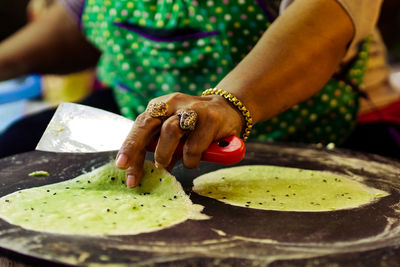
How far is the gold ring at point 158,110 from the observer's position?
2.71 feet

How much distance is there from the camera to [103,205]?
30.7 inches

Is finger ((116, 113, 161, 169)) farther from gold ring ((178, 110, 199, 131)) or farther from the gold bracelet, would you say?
the gold bracelet

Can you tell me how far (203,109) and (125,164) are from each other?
7.0 inches

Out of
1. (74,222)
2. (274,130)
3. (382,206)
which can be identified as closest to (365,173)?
(382,206)

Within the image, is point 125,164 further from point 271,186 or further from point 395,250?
point 395,250

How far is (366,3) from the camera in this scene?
3.62ft

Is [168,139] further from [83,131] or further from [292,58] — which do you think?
[292,58]

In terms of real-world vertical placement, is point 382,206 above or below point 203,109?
below

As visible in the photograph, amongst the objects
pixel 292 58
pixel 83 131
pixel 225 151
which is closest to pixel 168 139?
pixel 225 151

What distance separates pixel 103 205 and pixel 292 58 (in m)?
0.55

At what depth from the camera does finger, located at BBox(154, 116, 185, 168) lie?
80 centimetres

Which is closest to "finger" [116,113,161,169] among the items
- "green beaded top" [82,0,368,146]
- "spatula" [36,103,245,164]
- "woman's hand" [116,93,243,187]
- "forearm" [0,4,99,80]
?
"woman's hand" [116,93,243,187]

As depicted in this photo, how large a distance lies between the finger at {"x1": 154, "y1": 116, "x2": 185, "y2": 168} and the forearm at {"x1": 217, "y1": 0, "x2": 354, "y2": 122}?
194 millimetres

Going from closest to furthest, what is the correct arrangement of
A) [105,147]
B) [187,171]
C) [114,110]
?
[105,147], [187,171], [114,110]
